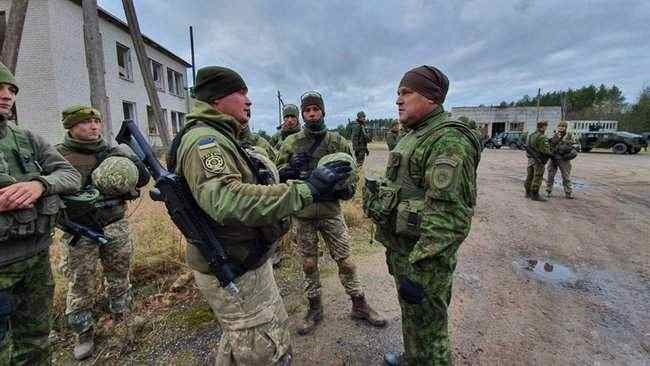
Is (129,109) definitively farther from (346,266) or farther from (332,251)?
(346,266)

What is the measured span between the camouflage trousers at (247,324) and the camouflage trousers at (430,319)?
0.78 m

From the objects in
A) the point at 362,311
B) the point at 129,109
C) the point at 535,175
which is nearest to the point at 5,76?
the point at 362,311

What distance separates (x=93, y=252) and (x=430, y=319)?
260 cm

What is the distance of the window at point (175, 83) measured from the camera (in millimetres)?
20609

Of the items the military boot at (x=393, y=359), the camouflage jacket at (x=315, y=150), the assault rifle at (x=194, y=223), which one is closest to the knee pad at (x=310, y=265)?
the camouflage jacket at (x=315, y=150)

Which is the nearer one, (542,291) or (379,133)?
(542,291)

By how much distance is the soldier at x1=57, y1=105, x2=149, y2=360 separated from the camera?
2.55 m

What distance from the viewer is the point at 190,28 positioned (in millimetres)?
17203

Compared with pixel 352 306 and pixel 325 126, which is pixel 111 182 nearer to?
pixel 325 126

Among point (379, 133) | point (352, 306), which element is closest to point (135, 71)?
point (352, 306)

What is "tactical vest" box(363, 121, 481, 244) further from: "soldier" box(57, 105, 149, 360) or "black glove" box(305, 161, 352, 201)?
"soldier" box(57, 105, 149, 360)

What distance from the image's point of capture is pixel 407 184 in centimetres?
191

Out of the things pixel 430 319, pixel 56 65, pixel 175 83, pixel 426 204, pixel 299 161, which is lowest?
pixel 430 319

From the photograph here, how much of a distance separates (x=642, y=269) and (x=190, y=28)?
63.7ft
